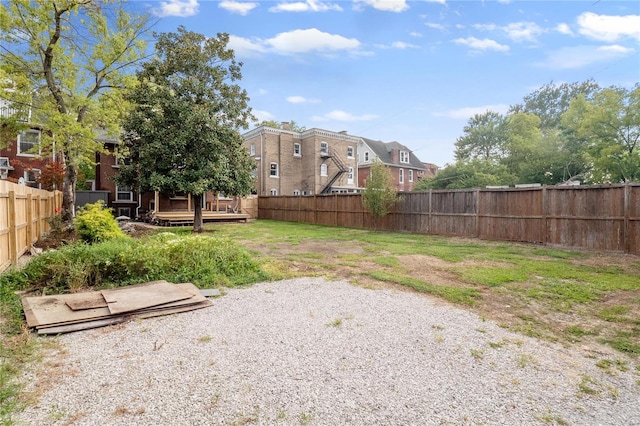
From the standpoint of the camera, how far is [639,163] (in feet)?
64.3

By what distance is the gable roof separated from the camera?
123 ft

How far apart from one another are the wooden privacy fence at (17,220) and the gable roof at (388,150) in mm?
32041

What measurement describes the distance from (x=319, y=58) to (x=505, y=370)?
1923 cm

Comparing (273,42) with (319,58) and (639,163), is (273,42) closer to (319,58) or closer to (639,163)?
(319,58)

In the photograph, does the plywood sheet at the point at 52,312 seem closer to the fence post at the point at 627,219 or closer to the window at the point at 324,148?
the fence post at the point at 627,219

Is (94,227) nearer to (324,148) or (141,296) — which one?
(141,296)

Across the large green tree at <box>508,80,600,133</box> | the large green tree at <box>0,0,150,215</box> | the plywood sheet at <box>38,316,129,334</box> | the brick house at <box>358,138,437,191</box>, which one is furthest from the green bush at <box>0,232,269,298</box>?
the large green tree at <box>508,80,600,133</box>

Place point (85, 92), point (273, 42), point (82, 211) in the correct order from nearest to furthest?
point (82, 211) < point (85, 92) < point (273, 42)

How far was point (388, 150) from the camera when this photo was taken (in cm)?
3909

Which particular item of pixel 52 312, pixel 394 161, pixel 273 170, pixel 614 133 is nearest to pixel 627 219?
pixel 52 312

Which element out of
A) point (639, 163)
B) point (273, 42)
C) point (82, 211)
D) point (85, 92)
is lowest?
point (82, 211)

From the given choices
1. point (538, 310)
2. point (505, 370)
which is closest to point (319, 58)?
point (538, 310)

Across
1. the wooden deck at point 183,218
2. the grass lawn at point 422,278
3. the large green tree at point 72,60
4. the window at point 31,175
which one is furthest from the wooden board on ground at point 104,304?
the window at point 31,175

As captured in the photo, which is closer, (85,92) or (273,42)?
(85,92)
